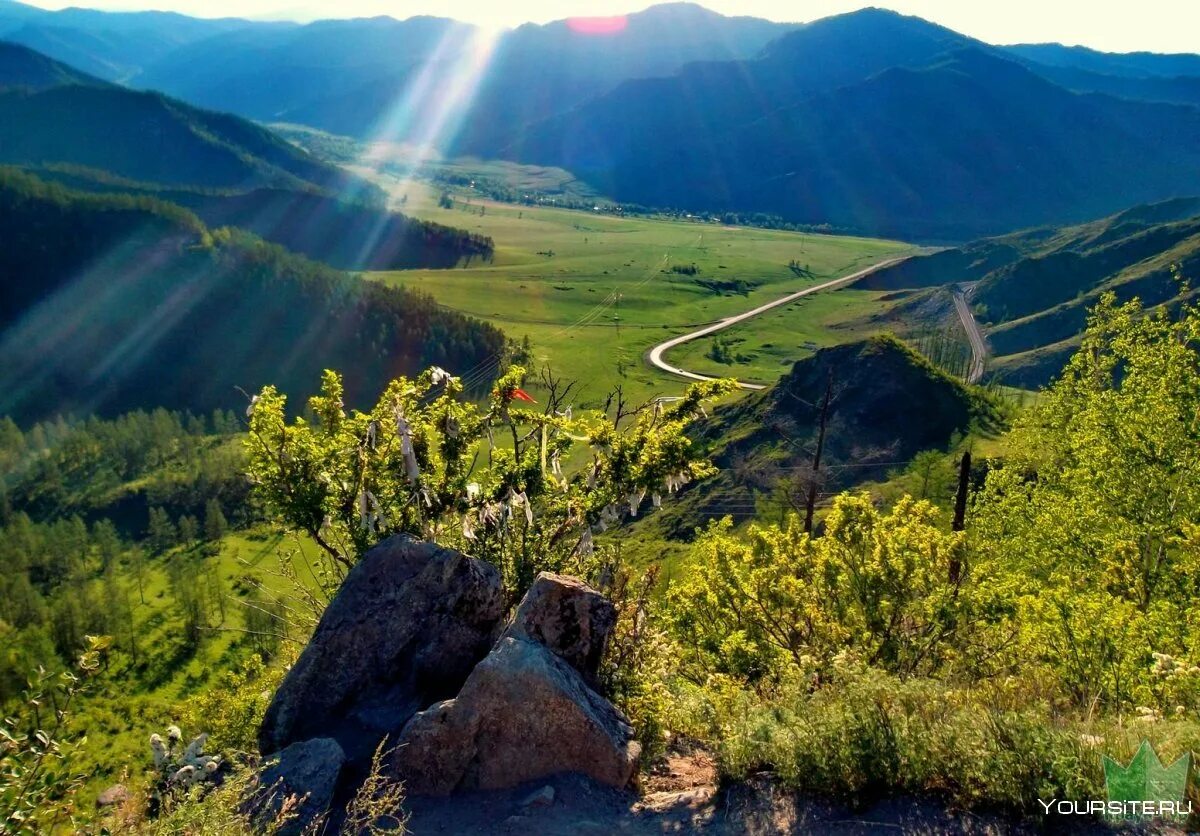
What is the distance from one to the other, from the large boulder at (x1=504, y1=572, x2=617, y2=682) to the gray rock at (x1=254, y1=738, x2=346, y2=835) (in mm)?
2878

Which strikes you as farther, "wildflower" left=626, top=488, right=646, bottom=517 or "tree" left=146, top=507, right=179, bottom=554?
"tree" left=146, top=507, right=179, bottom=554

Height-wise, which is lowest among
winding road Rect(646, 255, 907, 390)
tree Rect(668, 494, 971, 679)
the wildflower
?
winding road Rect(646, 255, 907, 390)

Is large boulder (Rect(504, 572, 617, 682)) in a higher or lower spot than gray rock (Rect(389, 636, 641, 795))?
higher

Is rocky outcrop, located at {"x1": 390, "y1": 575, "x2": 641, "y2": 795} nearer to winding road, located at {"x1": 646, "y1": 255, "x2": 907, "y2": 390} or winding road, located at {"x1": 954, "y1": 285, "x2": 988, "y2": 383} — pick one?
winding road, located at {"x1": 646, "y1": 255, "x2": 907, "y2": 390}

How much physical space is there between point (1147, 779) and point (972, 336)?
509 ft

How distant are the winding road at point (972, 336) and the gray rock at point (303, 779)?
4812 inches

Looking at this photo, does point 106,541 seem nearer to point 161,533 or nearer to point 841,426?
point 161,533

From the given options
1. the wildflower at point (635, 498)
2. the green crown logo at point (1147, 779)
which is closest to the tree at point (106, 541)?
the wildflower at point (635, 498)

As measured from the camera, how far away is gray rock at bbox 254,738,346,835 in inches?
371

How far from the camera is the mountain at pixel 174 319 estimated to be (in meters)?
141

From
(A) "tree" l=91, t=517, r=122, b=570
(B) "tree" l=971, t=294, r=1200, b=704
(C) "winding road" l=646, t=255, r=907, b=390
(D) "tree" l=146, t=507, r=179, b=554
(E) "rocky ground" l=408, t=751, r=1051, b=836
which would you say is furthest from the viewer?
(C) "winding road" l=646, t=255, r=907, b=390
